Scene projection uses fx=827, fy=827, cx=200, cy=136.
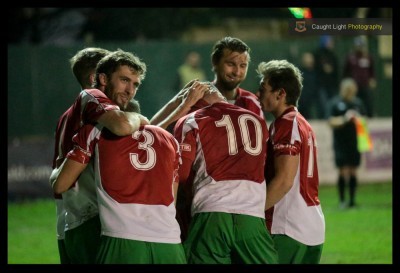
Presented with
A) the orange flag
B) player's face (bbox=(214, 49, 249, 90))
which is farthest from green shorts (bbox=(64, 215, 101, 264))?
the orange flag

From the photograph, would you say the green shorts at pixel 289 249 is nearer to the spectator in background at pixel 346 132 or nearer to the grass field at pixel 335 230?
the grass field at pixel 335 230

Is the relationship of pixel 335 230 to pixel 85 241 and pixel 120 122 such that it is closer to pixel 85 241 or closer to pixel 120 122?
pixel 85 241

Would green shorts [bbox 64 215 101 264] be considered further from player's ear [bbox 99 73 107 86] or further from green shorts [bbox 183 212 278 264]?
player's ear [bbox 99 73 107 86]

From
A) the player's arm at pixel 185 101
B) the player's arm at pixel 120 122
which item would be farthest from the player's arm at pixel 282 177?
the player's arm at pixel 120 122

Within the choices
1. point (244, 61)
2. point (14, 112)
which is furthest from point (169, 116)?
point (14, 112)

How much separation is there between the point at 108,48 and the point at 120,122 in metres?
11.8

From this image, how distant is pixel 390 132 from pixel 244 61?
11512 mm

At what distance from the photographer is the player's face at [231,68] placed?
660 centimetres

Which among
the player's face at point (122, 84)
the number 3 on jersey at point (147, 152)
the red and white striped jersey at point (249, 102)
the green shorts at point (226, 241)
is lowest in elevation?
the green shorts at point (226, 241)

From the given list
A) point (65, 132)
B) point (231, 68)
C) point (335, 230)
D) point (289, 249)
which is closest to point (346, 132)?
point (335, 230)

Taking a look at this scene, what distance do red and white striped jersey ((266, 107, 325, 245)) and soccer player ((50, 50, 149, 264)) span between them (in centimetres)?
112

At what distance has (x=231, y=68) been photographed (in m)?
6.64

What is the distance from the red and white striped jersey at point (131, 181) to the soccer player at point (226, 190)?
506mm

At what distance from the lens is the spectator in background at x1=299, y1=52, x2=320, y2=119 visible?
1775 centimetres
